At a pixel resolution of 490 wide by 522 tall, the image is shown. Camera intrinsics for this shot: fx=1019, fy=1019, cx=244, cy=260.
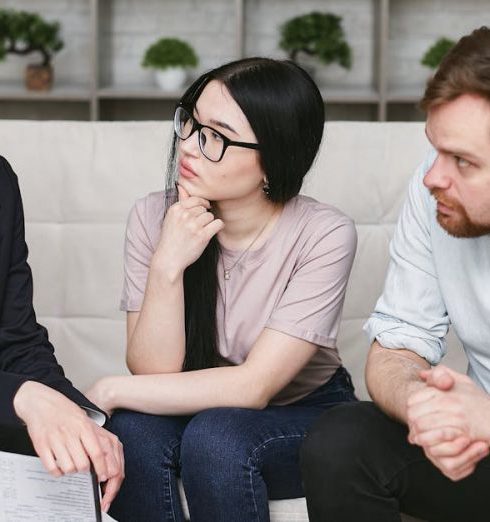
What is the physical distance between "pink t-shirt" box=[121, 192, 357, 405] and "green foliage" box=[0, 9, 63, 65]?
7.71 ft

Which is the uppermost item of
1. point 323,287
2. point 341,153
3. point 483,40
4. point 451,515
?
point 483,40

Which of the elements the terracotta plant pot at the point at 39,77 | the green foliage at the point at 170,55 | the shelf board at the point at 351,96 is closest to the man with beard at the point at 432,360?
the shelf board at the point at 351,96

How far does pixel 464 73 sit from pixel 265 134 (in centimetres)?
48

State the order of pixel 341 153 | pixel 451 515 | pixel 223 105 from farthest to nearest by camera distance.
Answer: pixel 341 153 < pixel 223 105 < pixel 451 515

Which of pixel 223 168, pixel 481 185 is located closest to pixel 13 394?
pixel 223 168

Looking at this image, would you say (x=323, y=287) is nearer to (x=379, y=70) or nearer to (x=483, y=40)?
(x=483, y=40)

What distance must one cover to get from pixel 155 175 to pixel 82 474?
3.22 ft

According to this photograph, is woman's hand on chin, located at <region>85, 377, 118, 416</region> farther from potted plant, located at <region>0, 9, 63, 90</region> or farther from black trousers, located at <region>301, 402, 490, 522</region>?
potted plant, located at <region>0, 9, 63, 90</region>

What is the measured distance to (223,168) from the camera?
1.78 meters

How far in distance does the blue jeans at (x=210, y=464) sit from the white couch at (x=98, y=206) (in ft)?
1.67

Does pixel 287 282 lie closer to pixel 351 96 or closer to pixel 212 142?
pixel 212 142

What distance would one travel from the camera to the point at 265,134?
1.78 metres

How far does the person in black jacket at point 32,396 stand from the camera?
1359mm

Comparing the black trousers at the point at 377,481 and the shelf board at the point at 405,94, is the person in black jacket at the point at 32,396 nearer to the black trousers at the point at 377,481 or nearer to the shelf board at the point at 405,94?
the black trousers at the point at 377,481
